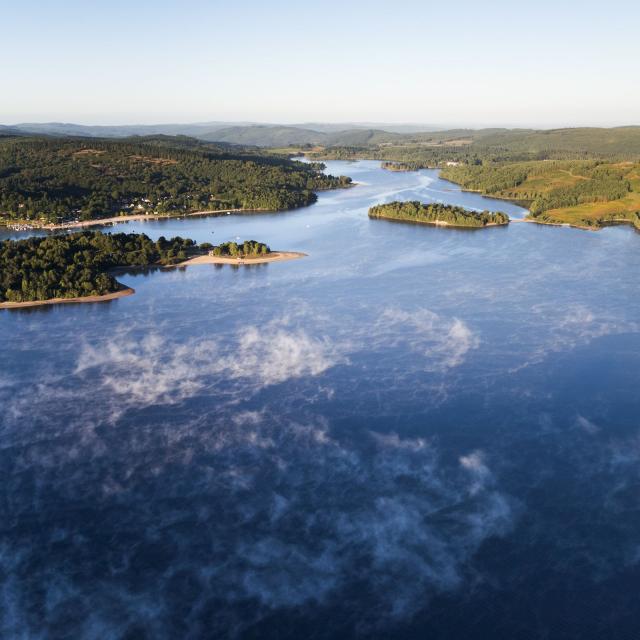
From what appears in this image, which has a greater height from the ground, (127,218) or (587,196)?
(587,196)

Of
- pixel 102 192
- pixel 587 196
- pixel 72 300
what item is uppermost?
pixel 102 192

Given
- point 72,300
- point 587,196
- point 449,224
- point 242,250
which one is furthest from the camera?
point 587,196

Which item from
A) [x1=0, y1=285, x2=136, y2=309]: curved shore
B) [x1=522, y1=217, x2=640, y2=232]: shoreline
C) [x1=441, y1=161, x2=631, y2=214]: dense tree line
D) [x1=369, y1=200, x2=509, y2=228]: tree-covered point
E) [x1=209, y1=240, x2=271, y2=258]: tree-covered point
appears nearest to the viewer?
[x1=0, y1=285, x2=136, y2=309]: curved shore

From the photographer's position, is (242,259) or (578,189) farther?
(578,189)

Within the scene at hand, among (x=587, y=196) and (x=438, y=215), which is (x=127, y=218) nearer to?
(x=438, y=215)

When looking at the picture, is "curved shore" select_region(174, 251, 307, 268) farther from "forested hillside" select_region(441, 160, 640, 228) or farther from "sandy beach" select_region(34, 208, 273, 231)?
"forested hillside" select_region(441, 160, 640, 228)

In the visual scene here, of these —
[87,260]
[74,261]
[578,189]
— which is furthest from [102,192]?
[578,189]

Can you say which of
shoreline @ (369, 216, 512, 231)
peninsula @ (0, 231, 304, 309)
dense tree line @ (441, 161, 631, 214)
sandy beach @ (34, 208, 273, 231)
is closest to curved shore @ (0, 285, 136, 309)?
peninsula @ (0, 231, 304, 309)
